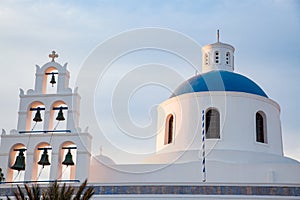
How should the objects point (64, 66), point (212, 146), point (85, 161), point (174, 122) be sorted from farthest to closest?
point (174, 122) < point (212, 146) < point (64, 66) < point (85, 161)

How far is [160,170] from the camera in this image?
61.4 ft

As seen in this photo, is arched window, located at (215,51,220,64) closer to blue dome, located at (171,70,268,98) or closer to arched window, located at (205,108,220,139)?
blue dome, located at (171,70,268,98)

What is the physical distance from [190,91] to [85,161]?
6.33 m

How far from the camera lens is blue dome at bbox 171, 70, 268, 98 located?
842 inches

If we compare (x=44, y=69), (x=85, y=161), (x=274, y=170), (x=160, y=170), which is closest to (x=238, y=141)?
(x=274, y=170)

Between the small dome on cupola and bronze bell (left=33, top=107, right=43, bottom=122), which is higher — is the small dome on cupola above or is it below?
above

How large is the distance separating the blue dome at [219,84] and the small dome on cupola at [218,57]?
108 cm

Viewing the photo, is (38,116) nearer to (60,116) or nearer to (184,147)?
(60,116)

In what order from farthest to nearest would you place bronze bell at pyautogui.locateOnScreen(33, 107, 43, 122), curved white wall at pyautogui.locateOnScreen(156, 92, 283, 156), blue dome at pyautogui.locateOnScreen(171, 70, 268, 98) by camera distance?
blue dome at pyautogui.locateOnScreen(171, 70, 268, 98), curved white wall at pyautogui.locateOnScreen(156, 92, 283, 156), bronze bell at pyautogui.locateOnScreen(33, 107, 43, 122)

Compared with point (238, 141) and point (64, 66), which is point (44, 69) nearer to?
point (64, 66)

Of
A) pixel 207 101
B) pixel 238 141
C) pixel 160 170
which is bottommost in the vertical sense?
pixel 160 170

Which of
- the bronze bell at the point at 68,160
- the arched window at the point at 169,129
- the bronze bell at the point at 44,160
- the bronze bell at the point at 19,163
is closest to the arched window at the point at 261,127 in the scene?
the arched window at the point at 169,129

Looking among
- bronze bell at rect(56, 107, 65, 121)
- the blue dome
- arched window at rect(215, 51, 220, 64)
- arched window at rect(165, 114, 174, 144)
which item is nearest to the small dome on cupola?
arched window at rect(215, 51, 220, 64)

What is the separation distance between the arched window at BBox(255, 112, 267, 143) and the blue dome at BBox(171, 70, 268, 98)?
3.36 feet
